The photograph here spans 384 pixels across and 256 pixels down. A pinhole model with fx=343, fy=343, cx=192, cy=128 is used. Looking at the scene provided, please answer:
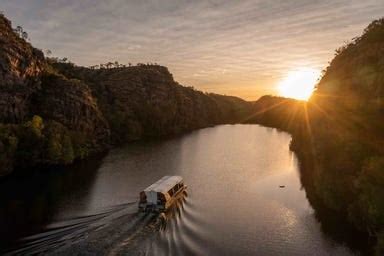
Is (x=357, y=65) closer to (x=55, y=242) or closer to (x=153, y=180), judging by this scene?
(x=153, y=180)

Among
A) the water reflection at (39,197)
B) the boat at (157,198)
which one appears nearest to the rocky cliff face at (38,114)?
the water reflection at (39,197)

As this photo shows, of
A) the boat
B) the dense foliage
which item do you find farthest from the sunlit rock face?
the dense foliage

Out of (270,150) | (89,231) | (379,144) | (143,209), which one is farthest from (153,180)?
(270,150)

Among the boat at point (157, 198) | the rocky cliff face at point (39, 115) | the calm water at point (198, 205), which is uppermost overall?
the rocky cliff face at point (39, 115)

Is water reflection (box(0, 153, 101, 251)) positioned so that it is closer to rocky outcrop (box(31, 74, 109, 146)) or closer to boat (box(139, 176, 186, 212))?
boat (box(139, 176, 186, 212))

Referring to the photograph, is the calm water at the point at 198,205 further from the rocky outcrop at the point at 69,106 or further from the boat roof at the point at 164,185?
the rocky outcrop at the point at 69,106

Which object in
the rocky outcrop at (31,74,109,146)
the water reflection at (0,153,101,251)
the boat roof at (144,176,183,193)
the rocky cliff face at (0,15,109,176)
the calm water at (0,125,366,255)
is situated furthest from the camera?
the rocky outcrop at (31,74,109,146)

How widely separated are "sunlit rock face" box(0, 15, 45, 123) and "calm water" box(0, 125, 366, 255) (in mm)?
29826

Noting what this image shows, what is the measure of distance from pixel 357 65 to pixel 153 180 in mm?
50138

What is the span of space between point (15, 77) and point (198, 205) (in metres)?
84.1

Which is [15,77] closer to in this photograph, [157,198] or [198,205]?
[157,198]

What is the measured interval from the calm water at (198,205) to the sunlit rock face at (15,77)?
97.9 ft

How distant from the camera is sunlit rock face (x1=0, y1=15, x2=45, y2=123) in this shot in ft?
355

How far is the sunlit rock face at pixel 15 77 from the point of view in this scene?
4257 inches
